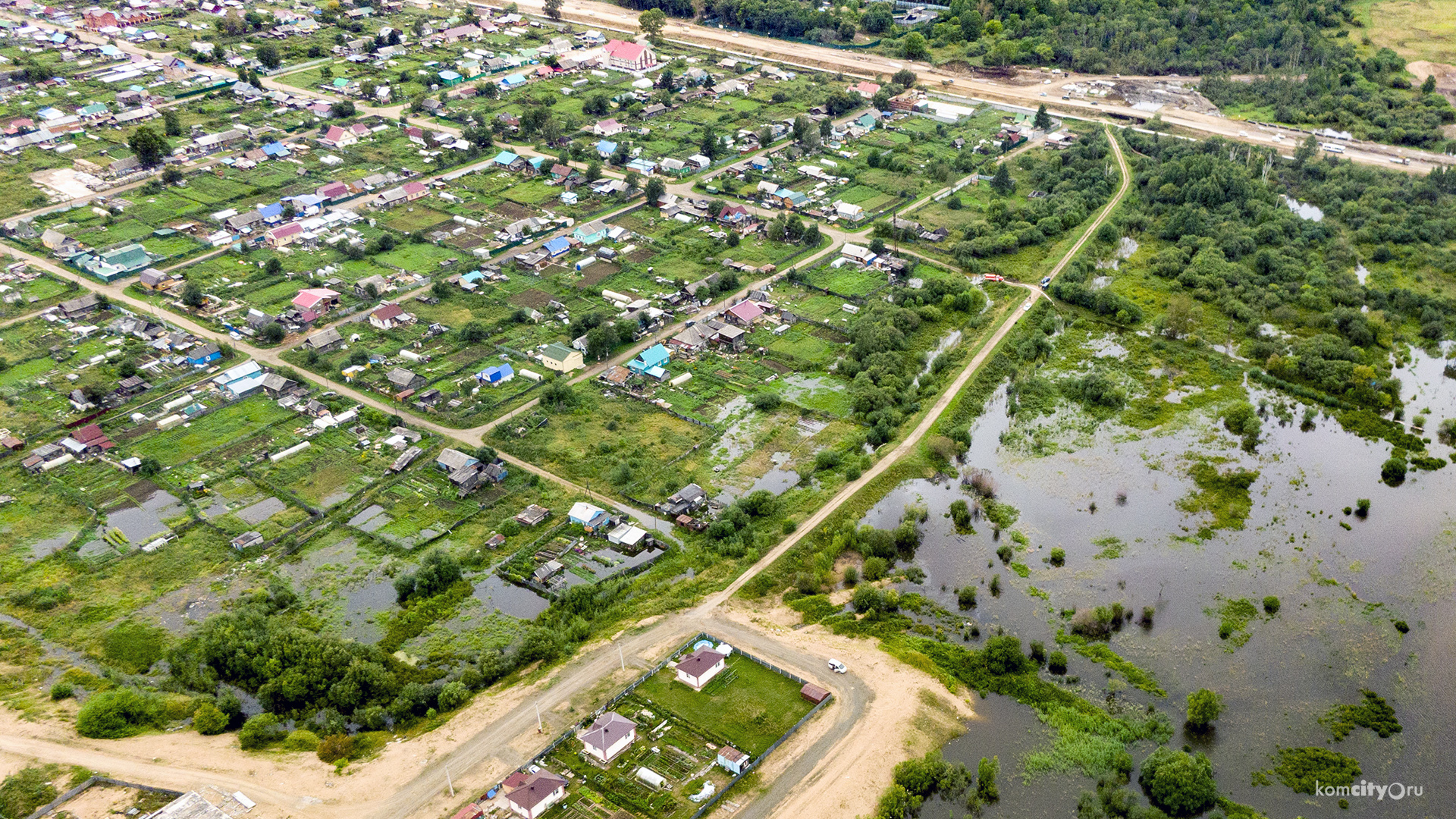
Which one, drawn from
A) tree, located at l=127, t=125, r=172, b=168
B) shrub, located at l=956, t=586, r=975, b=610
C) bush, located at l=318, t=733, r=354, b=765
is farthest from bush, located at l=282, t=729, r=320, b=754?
tree, located at l=127, t=125, r=172, b=168

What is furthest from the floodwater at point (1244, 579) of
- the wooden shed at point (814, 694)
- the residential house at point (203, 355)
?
the residential house at point (203, 355)

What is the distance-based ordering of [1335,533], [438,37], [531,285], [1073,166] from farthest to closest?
[438,37] < [1073,166] < [531,285] < [1335,533]

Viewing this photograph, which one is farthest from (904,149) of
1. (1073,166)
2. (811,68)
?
(811,68)

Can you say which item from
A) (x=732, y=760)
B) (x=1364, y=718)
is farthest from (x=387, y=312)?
(x=1364, y=718)

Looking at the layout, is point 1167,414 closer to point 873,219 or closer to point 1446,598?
point 1446,598

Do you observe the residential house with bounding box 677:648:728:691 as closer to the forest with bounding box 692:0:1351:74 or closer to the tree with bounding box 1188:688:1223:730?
the tree with bounding box 1188:688:1223:730

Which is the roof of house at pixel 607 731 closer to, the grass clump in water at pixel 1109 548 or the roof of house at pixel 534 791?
the roof of house at pixel 534 791

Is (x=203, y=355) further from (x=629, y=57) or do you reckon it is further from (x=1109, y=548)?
(x=629, y=57)
